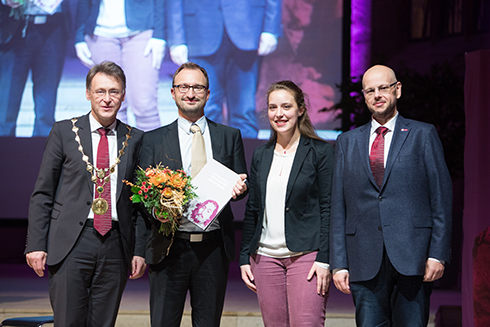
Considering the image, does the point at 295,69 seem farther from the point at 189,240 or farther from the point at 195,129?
the point at 189,240

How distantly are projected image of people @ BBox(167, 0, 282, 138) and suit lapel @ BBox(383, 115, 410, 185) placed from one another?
3.73 meters

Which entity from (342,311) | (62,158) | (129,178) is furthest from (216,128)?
(342,311)

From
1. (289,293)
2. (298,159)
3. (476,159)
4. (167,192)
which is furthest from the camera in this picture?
(476,159)

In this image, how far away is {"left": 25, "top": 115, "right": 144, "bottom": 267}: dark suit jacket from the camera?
2701 millimetres

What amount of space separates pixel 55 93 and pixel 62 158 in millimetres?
3624

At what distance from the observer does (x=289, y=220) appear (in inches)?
105

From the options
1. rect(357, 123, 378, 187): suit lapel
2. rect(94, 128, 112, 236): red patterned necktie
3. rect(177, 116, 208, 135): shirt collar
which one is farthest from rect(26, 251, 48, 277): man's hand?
rect(357, 123, 378, 187): suit lapel

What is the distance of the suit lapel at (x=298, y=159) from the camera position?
106 inches

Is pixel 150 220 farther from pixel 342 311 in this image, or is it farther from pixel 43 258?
pixel 342 311

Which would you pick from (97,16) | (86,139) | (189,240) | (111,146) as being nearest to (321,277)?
(189,240)

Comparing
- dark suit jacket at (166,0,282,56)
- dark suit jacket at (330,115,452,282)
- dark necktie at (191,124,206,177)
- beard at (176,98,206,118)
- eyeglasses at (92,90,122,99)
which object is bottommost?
dark suit jacket at (330,115,452,282)

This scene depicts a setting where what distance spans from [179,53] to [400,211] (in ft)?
14.4

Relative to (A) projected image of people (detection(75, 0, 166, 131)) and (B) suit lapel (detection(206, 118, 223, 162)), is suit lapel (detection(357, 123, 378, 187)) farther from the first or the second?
(A) projected image of people (detection(75, 0, 166, 131))

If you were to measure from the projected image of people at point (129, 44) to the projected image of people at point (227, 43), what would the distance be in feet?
0.91
